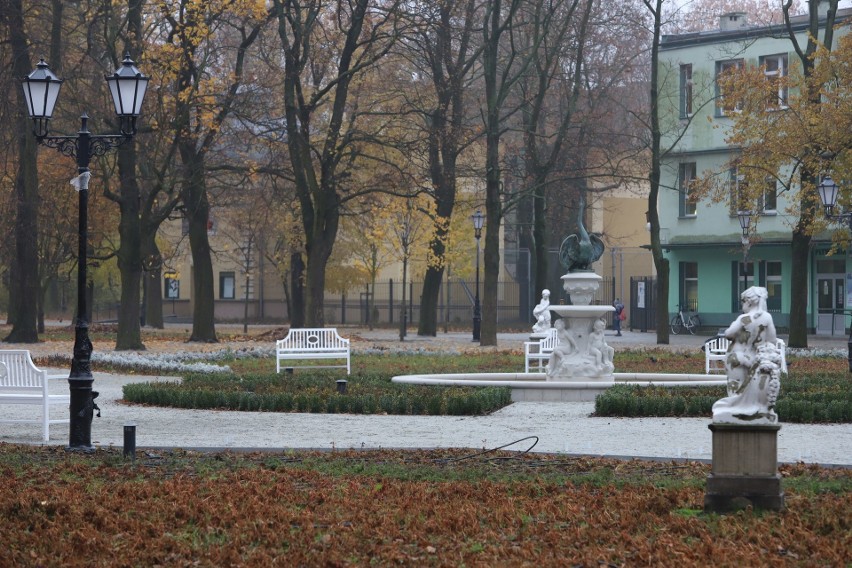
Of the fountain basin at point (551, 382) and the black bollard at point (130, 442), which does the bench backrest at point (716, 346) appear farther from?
the black bollard at point (130, 442)

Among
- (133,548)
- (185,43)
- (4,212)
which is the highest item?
(185,43)

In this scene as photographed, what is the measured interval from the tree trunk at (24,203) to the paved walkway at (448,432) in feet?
56.5

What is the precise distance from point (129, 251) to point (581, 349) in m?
15.6

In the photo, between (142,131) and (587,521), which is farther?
(142,131)

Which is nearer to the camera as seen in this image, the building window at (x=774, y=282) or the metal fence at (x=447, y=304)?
the building window at (x=774, y=282)

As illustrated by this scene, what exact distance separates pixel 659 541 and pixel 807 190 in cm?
2638

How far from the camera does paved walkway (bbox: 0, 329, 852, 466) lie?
13805 millimetres

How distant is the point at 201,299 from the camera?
3884cm

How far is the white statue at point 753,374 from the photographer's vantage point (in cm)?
899

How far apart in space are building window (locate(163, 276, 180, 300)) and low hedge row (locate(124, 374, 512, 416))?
5408 cm

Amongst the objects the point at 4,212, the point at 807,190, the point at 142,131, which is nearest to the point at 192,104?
the point at 142,131

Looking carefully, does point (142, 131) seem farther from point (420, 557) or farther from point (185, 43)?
point (420, 557)

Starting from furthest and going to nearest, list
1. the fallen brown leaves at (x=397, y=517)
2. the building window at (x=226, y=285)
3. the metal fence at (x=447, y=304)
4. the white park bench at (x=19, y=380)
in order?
the building window at (x=226, y=285) → the metal fence at (x=447, y=304) → the white park bench at (x=19, y=380) → the fallen brown leaves at (x=397, y=517)

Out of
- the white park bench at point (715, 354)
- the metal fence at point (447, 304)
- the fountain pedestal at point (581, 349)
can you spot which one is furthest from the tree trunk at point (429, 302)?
the fountain pedestal at point (581, 349)
